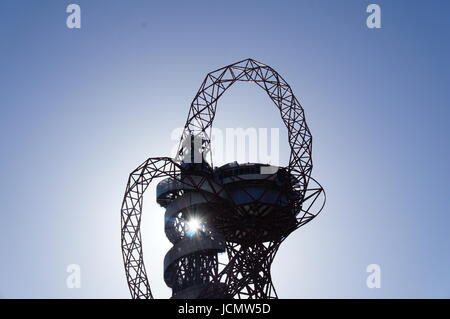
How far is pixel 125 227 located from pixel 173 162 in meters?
9.90

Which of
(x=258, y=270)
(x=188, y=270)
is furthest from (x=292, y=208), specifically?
(x=188, y=270)

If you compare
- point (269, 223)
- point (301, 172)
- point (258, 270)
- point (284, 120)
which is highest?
point (284, 120)

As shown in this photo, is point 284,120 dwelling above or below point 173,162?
above

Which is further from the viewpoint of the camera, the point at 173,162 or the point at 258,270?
the point at 258,270

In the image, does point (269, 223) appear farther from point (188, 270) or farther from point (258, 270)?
point (188, 270)
